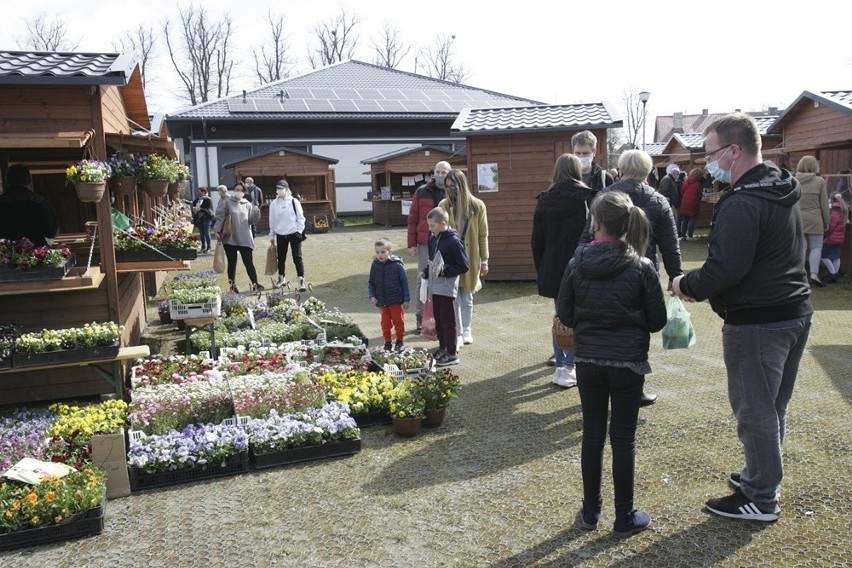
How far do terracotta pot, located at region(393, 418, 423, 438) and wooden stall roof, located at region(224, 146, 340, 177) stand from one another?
23.3 m

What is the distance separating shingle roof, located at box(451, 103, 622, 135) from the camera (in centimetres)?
1274

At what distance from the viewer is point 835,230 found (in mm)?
12969

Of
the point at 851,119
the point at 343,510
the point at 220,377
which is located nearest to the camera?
the point at 343,510

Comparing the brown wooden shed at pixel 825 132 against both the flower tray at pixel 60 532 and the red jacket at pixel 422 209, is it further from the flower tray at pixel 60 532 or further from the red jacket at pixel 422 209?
the flower tray at pixel 60 532

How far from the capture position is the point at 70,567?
423 centimetres

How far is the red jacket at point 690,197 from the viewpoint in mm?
19141

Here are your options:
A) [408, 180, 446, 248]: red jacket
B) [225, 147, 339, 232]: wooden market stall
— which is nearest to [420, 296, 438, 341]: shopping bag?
[408, 180, 446, 248]: red jacket

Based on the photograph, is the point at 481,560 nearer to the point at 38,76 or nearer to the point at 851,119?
the point at 38,76

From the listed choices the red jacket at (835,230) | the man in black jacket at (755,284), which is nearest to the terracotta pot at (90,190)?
the man in black jacket at (755,284)

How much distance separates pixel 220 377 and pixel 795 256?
16.5ft

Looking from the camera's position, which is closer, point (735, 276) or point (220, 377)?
point (735, 276)

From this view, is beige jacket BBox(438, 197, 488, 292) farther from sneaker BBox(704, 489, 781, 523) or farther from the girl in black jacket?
sneaker BBox(704, 489, 781, 523)

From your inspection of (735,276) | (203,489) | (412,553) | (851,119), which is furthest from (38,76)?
(851,119)

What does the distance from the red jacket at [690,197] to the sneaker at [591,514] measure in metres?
16.1
